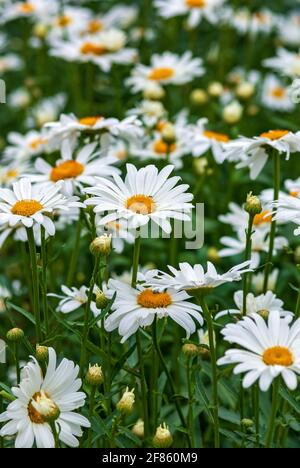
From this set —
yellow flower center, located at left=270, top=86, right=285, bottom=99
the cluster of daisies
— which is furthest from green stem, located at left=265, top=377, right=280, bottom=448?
yellow flower center, located at left=270, top=86, right=285, bottom=99

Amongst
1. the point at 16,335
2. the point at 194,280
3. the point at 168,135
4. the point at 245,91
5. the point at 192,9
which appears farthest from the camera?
the point at 192,9

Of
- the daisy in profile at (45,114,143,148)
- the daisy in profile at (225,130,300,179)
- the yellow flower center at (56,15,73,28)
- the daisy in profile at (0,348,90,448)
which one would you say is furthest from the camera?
the yellow flower center at (56,15,73,28)

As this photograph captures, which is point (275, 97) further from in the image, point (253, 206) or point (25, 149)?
point (253, 206)

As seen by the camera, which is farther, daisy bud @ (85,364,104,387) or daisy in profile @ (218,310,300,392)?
daisy bud @ (85,364,104,387)

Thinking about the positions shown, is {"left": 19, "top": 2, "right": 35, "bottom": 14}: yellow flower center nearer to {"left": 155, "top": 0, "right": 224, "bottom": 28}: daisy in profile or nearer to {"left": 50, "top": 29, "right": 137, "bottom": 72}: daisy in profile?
{"left": 50, "top": 29, "right": 137, "bottom": 72}: daisy in profile

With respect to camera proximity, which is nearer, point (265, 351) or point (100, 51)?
point (265, 351)

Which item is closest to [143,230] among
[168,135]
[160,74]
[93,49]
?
[168,135]

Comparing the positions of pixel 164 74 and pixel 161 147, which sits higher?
pixel 164 74
